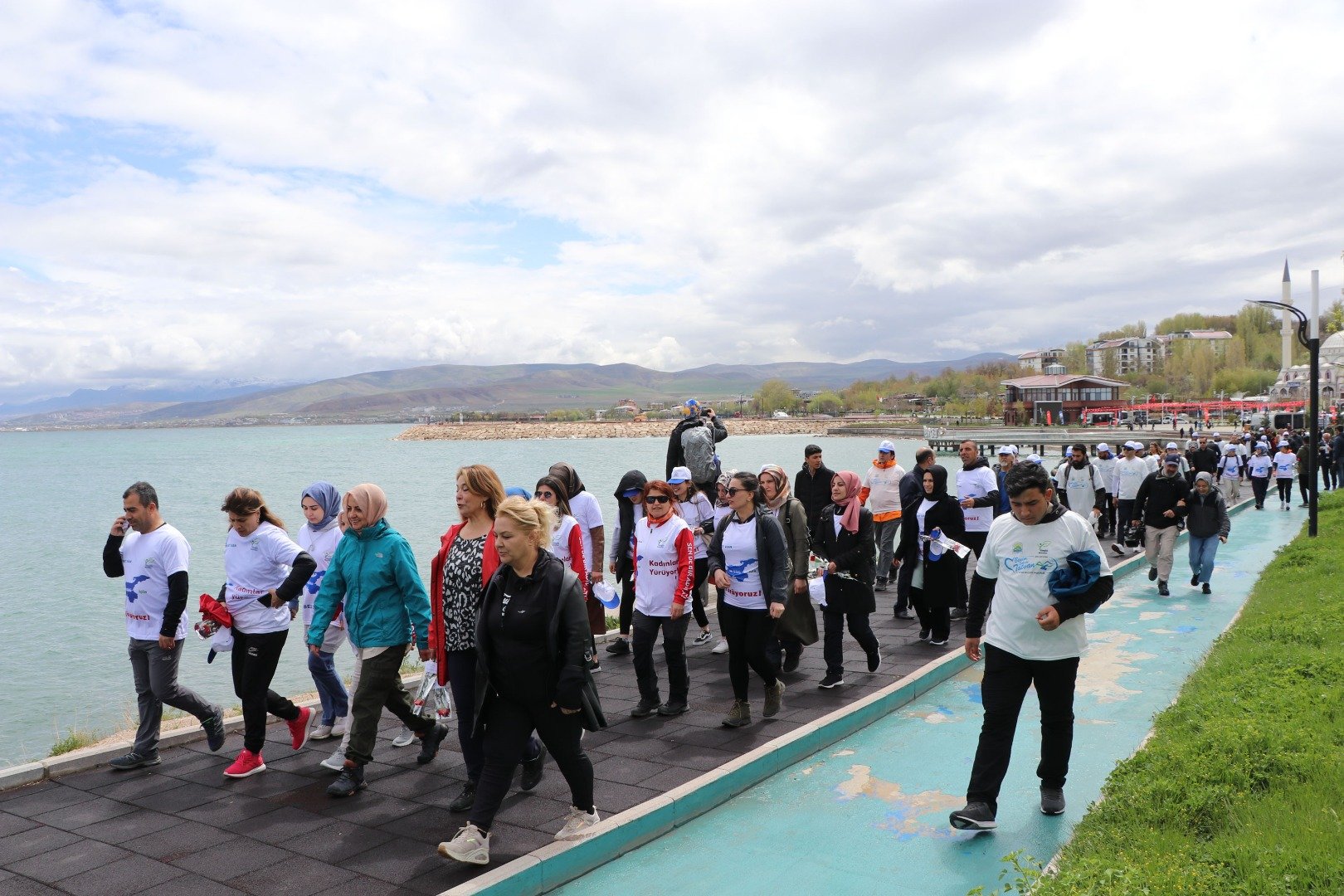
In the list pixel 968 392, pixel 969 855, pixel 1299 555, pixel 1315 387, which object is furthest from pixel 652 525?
pixel 968 392

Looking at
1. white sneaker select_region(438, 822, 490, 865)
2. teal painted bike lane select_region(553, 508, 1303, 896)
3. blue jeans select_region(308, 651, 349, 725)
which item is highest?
blue jeans select_region(308, 651, 349, 725)

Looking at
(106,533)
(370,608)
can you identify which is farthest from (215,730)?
(106,533)

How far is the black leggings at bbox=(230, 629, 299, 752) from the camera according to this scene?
5590mm

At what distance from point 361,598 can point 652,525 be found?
2120mm

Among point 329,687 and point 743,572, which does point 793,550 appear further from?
point 329,687

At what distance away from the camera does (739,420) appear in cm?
19275

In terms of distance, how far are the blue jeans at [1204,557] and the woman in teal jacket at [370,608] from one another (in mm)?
9719

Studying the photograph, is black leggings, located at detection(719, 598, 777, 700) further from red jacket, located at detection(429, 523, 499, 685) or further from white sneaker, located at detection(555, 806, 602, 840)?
red jacket, located at detection(429, 523, 499, 685)

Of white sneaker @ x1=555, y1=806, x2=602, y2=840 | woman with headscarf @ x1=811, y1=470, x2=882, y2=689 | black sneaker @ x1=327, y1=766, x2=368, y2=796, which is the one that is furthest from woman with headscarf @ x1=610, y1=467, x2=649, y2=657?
white sneaker @ x1=555, y1=806, x2=602, y2=840

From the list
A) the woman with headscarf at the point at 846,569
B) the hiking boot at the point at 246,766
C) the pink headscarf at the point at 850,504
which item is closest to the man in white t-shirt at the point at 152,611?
the hiking boot at the point at 246,766

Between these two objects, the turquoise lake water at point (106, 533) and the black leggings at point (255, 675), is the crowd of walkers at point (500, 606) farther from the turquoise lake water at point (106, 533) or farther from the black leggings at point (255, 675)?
the turquoise lake water at point (106, 533)

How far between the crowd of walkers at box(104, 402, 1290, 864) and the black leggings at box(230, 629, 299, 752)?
0.01m

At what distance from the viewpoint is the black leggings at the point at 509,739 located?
14.2 feet

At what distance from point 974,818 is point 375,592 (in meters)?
3.43
